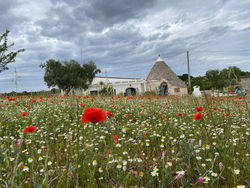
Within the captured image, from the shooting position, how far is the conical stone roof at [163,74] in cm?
3428

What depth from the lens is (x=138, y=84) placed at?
40.2m

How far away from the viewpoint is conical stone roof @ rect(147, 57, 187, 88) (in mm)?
34281

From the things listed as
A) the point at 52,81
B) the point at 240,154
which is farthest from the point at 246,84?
the point at 240,154

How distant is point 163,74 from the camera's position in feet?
116

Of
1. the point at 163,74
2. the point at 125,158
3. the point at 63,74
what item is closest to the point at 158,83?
the point at 163,74

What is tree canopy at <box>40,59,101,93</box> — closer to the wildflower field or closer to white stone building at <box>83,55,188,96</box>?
white stone building at <box>83,55,188,96</box>

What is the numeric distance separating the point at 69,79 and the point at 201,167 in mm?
34993

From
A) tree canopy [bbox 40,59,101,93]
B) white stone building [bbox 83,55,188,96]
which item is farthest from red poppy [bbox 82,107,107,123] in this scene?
tree canopy [bbox 40,59,101,93]

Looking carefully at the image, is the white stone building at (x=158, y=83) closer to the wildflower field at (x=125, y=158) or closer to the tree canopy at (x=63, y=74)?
the tree canopy at (x=63, y=74)

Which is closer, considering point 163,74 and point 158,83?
point 158,83

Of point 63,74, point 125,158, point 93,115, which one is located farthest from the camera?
point 63,74

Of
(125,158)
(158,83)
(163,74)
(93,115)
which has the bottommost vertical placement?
(125,158)

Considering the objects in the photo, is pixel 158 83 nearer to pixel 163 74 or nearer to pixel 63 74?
pixel 163 74

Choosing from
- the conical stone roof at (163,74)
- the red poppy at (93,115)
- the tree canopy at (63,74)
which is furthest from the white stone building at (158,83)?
the red poppy at (93,115)
